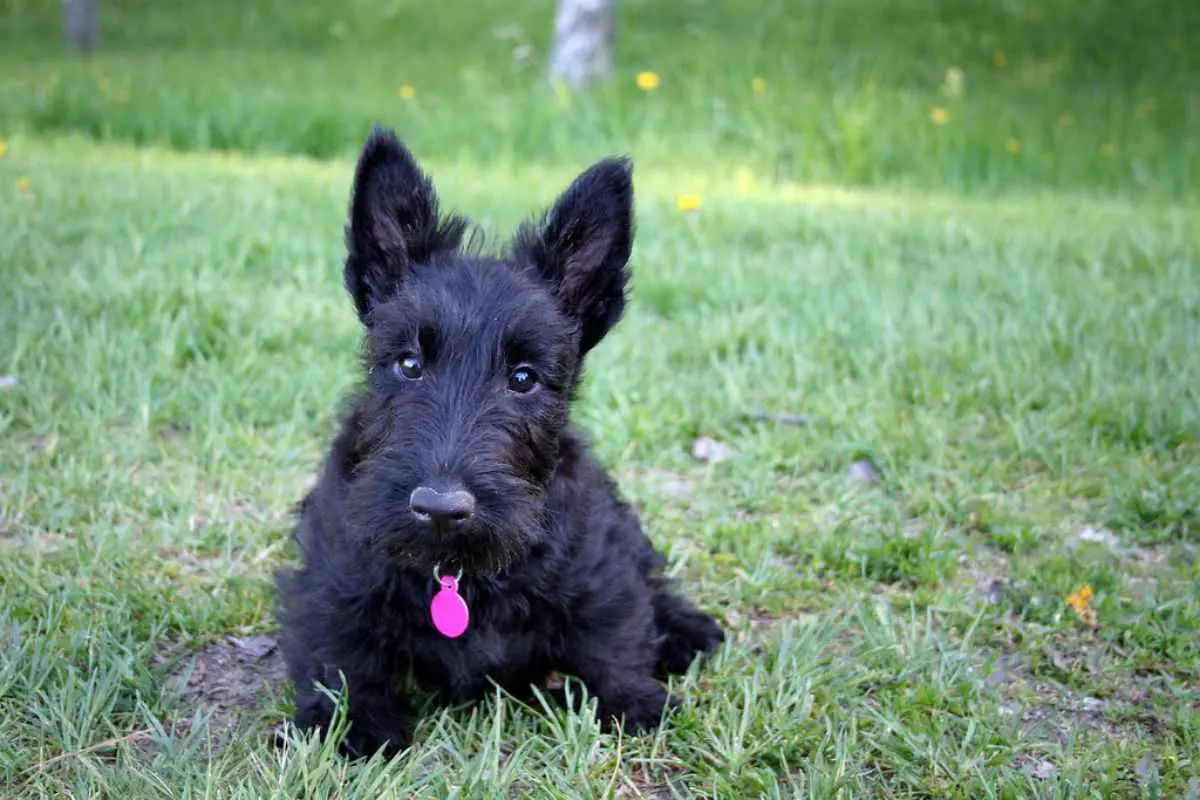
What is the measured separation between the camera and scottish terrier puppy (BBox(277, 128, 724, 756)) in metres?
2.74

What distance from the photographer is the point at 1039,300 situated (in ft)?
21.5

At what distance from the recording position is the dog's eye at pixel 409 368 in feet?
9.61

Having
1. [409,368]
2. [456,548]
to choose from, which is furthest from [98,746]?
[409,368]

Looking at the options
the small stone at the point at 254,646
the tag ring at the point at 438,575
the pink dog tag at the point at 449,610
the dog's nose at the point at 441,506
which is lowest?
the small stone at the point at 254,646

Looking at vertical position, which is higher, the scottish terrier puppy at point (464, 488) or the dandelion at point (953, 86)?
the dandelion at point (953, 86)

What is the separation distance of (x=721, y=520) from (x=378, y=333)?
5.82 ft

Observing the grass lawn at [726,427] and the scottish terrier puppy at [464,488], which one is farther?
the grass lawn at [726,427]

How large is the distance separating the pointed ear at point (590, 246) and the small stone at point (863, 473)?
6.16ft

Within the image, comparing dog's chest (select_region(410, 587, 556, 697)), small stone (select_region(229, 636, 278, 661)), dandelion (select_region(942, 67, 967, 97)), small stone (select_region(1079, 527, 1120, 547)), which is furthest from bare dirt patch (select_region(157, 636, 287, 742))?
dandelion (select_region(942, 67, 967, 97))

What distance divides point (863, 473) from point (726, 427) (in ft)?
2.16

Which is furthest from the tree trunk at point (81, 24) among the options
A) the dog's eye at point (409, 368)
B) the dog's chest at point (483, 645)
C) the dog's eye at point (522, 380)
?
the dog's chest at point (483, 645)

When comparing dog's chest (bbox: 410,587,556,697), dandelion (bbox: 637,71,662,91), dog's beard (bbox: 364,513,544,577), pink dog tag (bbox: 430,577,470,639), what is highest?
dandelion (bbox: 637,71,662,91)

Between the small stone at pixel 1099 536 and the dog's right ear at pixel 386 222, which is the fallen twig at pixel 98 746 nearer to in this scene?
the dog's right ear at pixel 386 222

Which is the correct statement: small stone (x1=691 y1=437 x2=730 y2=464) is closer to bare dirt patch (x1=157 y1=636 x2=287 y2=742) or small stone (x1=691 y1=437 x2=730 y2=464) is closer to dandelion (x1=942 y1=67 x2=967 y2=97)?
bare dirt patch (x1=157 y1=636 x2=287 y2=742)
